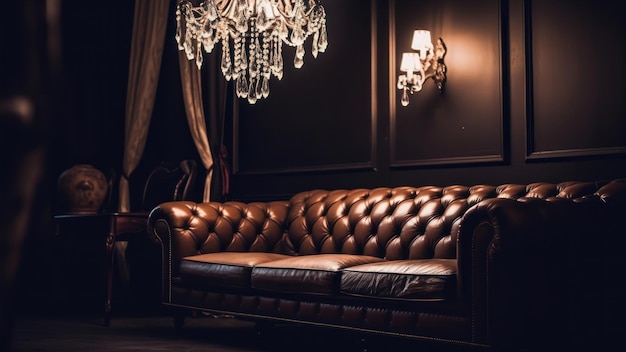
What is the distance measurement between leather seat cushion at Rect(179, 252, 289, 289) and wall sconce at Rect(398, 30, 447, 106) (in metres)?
1.23

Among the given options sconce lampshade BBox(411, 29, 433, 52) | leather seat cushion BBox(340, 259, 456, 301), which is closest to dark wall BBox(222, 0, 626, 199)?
sconce lampshade BBox(411, 29, 433, 52)

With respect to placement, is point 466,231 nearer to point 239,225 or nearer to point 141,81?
point 239,225

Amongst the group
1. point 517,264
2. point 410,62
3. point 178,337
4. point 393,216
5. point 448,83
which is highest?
point 410,62

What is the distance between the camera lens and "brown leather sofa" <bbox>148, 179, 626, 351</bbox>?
2.80 m

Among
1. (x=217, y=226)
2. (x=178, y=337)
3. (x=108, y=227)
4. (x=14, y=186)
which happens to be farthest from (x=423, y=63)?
(x=14, y=186)

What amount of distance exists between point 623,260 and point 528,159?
3.41 ft

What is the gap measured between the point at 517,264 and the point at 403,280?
1.68 feet

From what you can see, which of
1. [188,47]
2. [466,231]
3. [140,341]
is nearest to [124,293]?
[140,341]

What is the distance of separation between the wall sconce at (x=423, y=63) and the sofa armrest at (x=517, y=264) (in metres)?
1.58

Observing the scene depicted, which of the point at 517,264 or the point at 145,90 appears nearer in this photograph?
the point at 517,264

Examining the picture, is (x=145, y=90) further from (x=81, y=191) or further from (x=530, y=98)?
(x=530, y=98)

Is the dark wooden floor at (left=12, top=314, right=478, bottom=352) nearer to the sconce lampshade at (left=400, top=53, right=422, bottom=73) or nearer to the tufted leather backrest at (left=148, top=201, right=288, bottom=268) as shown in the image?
the tufted leather backrest at (left=148, top=201, right=288, bottom=268)

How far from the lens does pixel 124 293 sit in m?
5.88

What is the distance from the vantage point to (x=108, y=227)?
492 centimetres
